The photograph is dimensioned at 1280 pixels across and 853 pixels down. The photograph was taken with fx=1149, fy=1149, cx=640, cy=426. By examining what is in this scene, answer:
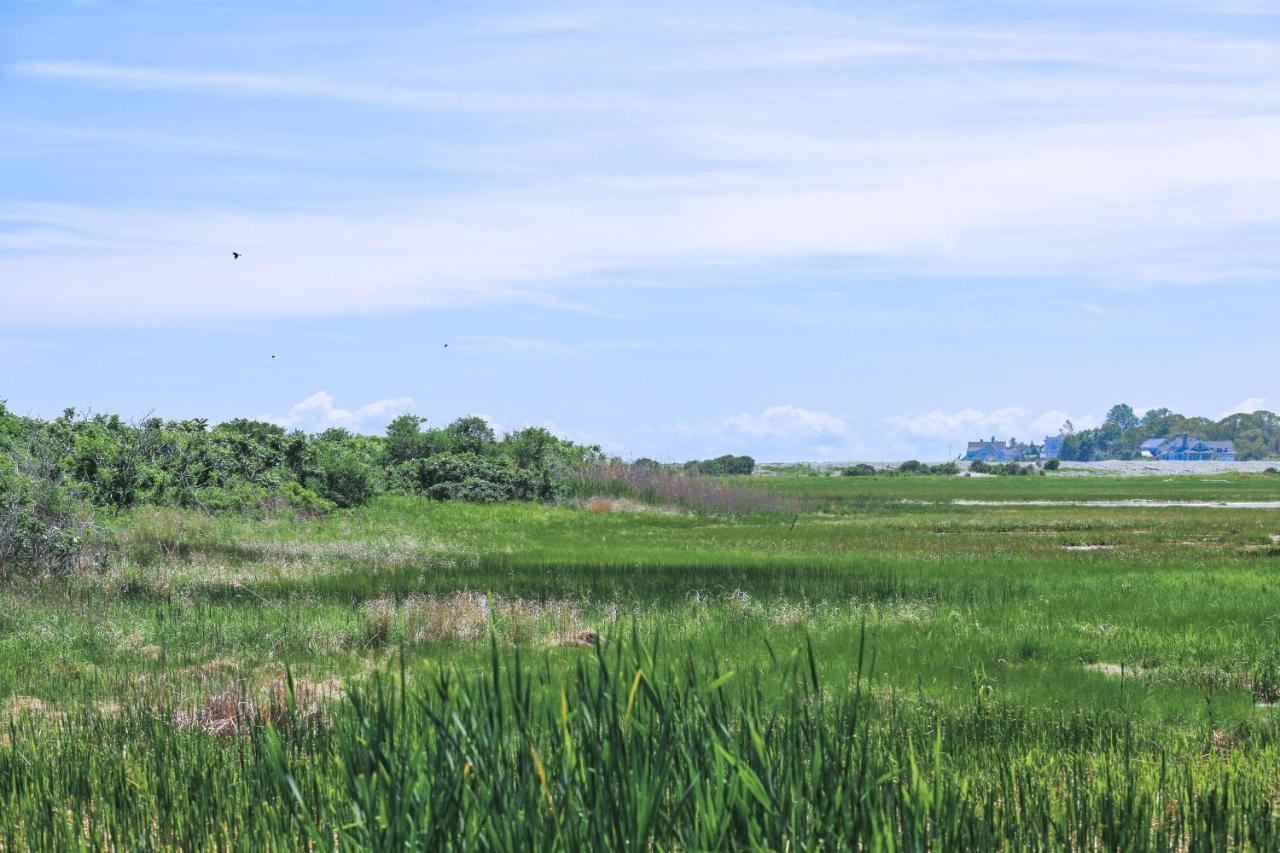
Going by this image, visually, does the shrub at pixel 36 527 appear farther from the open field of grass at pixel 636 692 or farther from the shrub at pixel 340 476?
the shrub at pixel 340 476

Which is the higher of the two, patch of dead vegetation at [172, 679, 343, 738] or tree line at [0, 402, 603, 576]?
tree line at [0, 402, 603, 576]

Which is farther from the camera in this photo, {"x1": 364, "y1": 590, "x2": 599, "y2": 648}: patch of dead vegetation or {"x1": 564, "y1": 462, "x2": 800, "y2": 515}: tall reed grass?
{"x1": 564, "y1": 462, "x2": 800, "y2": 515}: tall reed grass

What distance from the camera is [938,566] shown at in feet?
85.7

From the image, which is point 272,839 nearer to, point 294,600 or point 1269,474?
point 294,600

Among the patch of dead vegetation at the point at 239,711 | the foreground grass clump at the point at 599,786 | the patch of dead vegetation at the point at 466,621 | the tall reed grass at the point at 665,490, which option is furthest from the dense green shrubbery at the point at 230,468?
the foreground grass clump at the point at 599,786

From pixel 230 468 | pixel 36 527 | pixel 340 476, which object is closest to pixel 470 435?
pixel 340 476

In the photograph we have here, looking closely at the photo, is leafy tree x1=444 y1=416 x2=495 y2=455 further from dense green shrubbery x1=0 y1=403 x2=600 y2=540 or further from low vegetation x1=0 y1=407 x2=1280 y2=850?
low vegetation x1=0 y1=407 x2=1280 y2=850

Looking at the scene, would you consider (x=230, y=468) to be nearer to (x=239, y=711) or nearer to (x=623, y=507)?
(x=623, y=507)

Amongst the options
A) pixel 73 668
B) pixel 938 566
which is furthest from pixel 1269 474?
pixel 73 668

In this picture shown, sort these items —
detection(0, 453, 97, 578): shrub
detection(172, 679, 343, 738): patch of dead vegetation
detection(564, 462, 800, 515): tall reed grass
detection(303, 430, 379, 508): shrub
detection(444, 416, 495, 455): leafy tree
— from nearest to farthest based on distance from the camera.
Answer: detection(172, 679, 343, 738): patch of dead vegetation, detection(0, 453, 97, 578): shrub, detection(303, 430, 379, 508): shrub, detection(564, 462, 800, 515): tall reed grass, detection(444, 416, 495, 455): leafy tree

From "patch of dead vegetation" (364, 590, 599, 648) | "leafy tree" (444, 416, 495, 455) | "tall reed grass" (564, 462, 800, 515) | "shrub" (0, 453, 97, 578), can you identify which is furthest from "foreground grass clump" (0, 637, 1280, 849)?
"leafy tree" (444, 416, 495, 455)

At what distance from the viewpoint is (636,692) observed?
5129 mm

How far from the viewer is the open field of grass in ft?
Result: 15.9

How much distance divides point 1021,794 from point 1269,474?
5924 inches
